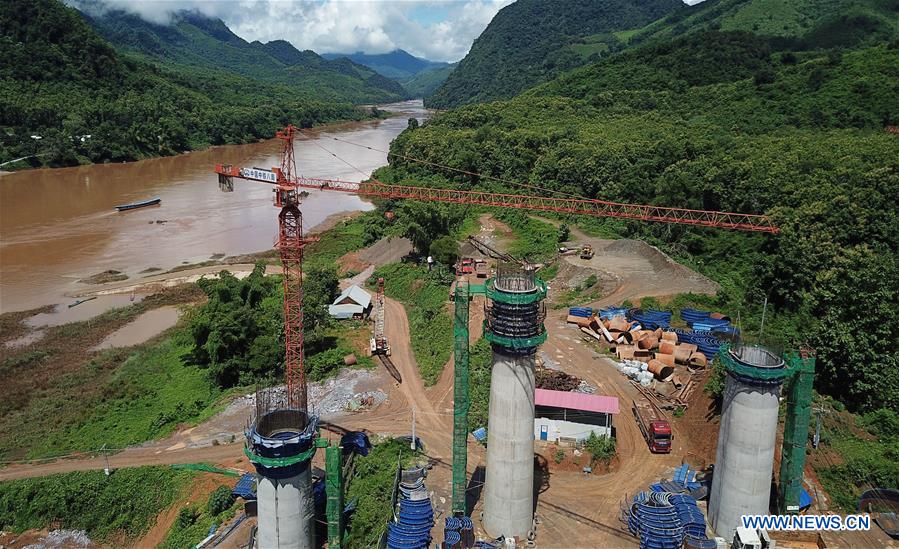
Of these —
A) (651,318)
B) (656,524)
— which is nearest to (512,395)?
(656,524)

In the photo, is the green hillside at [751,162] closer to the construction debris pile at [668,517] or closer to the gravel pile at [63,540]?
the construction debris pile at [668,517]

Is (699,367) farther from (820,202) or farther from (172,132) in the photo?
(172,132)

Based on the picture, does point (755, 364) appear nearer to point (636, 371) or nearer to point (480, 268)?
point (636, 371)

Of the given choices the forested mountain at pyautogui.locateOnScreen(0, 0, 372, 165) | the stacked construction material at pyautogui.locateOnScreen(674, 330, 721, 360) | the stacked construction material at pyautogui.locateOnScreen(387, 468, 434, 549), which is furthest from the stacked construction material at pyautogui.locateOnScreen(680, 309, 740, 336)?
the forested mountain at pyautogui.locateOnScreen(0, 0, 372, 165)

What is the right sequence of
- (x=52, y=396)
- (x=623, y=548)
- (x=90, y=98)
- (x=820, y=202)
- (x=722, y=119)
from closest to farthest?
(x=623, y=548) → (x=52, y=396) → (x=820, y=202) → (x=722, y=119) → (x=90, y=98)

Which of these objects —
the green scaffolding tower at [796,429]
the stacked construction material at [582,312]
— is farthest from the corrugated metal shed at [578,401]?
the stacked construction material at [582,312]

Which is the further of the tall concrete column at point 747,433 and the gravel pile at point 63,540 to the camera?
the gravel pile at point 63,540

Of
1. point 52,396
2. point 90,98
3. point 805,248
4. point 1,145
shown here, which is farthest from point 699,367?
point 90,98
